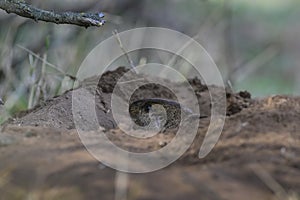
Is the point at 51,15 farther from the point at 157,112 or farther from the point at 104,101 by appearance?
the point at 157,112

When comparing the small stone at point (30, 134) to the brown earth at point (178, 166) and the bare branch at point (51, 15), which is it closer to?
the brown earth at point (178, 166)

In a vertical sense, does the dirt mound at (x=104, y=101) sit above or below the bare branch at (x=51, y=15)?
below

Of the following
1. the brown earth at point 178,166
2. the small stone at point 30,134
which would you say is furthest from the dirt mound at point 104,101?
the small stone at point 30,134

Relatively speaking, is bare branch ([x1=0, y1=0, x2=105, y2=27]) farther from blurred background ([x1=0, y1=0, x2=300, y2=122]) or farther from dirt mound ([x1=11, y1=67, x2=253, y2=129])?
blurred background ([x1=0, y1=0, x2=300, y2=122])

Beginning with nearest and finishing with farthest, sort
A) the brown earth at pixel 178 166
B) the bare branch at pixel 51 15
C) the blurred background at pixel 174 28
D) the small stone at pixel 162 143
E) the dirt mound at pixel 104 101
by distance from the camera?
the brown earth at pixel 178 166
the small stone at pixel 162 143
the bare branch at pixel 51 15
the dirt mound at pixel 104 101
the blurred background at pixel 174 28

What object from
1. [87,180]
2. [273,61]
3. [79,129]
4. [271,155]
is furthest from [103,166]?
[273,61]

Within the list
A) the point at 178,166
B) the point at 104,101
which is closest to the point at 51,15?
the point at 104,101

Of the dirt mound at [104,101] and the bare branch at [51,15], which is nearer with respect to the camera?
the bare branch at [51,15]
